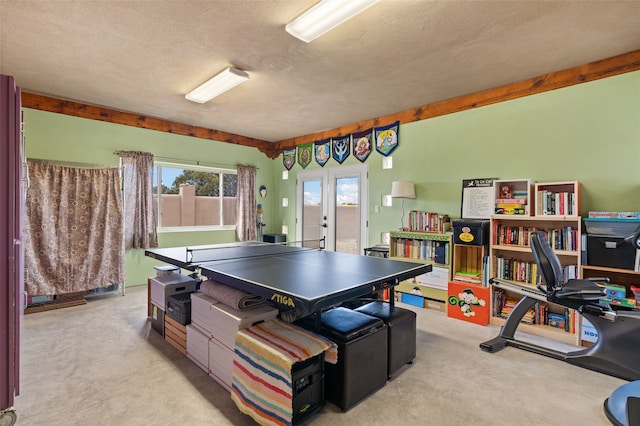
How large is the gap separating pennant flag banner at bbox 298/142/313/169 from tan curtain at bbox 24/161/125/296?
3.22 m

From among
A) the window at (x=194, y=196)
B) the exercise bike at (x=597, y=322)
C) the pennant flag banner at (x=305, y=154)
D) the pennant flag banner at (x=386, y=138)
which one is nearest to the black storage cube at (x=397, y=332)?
the exercise bike at (x=597, y=322)

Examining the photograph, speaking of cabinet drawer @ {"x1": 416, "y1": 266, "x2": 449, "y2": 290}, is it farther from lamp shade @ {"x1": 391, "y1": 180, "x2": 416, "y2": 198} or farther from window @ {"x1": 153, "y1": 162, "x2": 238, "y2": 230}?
window @ {"x1": 153, "y1": 162, "x2": 238, "y2": 230}

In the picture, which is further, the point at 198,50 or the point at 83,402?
the point at 198,50

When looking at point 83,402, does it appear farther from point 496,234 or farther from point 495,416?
point 496,234

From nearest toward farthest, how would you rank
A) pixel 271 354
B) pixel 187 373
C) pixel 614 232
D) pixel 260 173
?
pixel 271 354, pixel 187 373, pixel 614 232, pixel 260 173

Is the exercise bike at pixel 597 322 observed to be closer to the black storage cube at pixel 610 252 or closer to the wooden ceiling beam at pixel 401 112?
the black storage cube at pixel 610 252

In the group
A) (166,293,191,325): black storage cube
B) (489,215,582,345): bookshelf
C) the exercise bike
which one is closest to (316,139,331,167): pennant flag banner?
(489,215,582,345): bookshelf

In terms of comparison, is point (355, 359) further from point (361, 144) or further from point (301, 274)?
point (361, 144)

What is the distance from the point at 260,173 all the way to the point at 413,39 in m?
4.58

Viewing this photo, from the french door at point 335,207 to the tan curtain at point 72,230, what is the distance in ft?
10.1

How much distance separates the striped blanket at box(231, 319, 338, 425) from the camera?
1.69m

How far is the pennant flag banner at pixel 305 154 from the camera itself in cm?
617

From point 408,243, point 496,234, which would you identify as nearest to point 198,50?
point 408,243

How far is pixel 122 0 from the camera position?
2.21 metres
